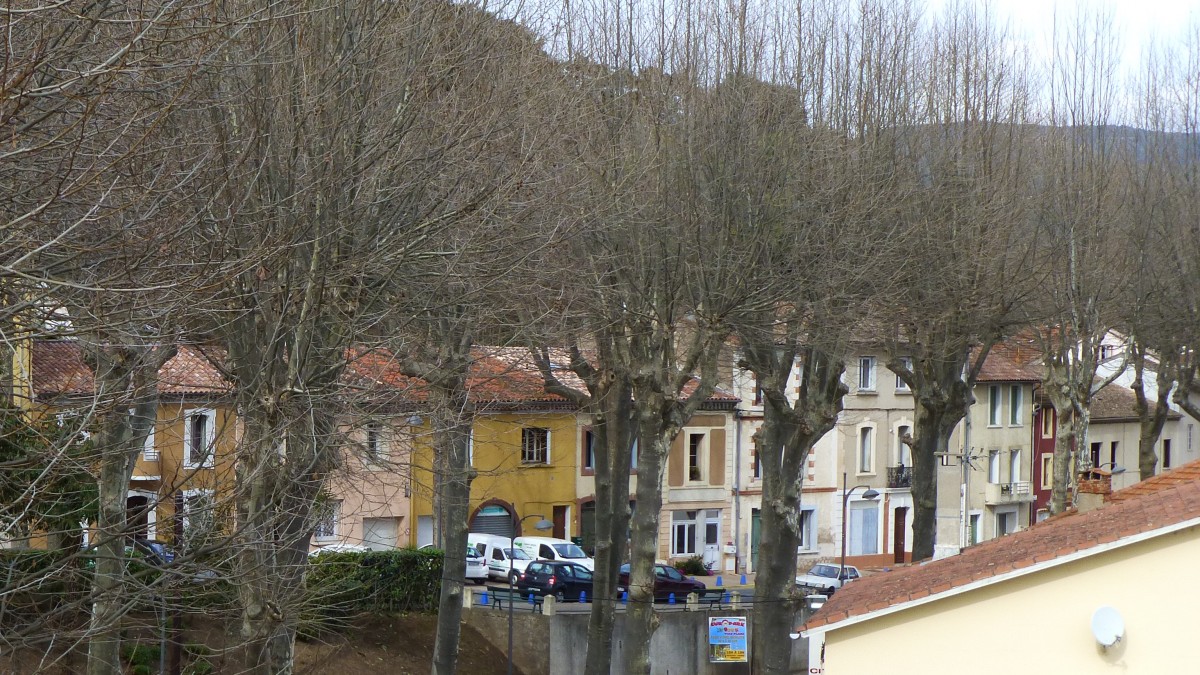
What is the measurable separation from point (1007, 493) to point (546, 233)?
4699 cm

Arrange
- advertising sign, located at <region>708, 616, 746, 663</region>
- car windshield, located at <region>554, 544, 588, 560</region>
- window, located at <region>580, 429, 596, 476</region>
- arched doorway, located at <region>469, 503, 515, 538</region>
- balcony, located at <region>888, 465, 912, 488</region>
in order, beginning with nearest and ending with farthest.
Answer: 1. advertising sign, located at <region>708, 616, 746, 663</region>
2. car windshield, located at <region>554, 544, 588, 560</region>
3. arched doorway, located at <region>469, 503, 515, 538</region>
4. window, located at <region>580, 429, 596, 476</region>
5. balcony, located at <region>888, 465, 912, 488</region>

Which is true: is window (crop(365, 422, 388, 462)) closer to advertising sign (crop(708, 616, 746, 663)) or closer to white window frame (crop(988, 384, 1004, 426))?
advertising sign (crop(708, 616, 746, 663))

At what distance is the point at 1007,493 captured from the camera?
199 feet

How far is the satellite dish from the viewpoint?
14258 millimetres

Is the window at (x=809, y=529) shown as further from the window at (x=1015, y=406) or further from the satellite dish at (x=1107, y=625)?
the satellite dish at (x=1107, y=625)

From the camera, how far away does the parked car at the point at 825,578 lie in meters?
44.8

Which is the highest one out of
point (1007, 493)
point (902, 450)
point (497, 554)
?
point (902, 450)

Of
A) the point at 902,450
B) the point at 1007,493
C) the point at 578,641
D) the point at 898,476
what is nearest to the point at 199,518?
the point at 578,641

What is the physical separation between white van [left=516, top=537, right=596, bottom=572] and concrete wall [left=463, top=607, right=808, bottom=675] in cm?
846

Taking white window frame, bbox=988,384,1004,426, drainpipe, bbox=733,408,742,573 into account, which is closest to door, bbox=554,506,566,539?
drainpipe, bbox=733,408,742,573

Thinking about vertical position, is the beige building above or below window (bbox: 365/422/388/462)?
below

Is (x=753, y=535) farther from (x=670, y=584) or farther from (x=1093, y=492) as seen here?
(x=1093, y=492)

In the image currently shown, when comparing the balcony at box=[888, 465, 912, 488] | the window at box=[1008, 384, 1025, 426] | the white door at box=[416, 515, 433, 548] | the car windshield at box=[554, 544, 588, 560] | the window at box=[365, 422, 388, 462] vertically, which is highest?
the window at box=[365, 422, 388, 462]

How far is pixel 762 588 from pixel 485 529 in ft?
70.0
